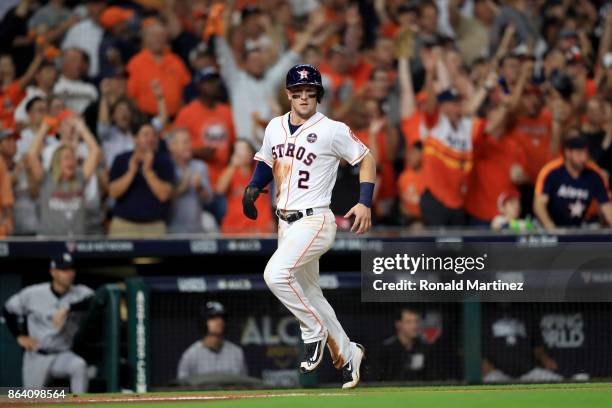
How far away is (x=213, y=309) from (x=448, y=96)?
2999mm

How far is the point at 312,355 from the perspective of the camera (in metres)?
6.61

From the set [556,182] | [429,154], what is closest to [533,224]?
[556,182]

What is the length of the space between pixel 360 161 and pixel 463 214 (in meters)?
4.13

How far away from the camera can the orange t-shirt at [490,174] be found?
35.2ft

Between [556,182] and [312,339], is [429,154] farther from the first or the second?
[312,339]

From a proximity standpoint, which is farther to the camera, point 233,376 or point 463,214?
point 463,214

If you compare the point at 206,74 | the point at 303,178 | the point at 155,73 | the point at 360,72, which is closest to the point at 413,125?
the point at 360,72

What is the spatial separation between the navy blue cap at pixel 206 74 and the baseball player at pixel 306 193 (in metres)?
4.23

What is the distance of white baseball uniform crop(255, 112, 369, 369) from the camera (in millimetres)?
6512

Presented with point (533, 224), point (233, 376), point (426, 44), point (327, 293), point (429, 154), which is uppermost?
point (426, 44)

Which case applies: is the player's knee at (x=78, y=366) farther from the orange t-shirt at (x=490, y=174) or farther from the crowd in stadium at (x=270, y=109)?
the orange t-shirt at (x=490, y=174)

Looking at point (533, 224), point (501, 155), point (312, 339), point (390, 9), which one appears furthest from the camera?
point (390, 9)

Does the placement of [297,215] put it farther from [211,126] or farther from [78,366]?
[211,126]

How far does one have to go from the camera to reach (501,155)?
10836mm
